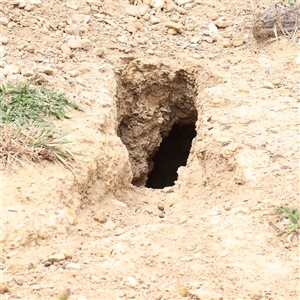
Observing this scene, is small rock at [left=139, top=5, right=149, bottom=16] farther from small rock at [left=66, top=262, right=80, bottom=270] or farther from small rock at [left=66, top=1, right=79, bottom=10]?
small rock at [left=66, top=262, right=80, bottom=270]

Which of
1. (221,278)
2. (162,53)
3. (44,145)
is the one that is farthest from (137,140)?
(221,278)

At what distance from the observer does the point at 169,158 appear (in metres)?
6.55

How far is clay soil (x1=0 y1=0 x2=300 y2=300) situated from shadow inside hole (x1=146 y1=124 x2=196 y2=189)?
58 centimetres

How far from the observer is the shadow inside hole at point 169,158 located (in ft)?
20.8

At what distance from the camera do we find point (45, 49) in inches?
178

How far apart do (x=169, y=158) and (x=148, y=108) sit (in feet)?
4.44

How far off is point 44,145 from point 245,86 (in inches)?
68.4

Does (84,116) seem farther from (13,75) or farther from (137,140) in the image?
(137,140)

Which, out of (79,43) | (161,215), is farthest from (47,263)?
(79,43)

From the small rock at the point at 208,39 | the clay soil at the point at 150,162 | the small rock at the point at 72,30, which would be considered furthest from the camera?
the small rock at the point at 208,39

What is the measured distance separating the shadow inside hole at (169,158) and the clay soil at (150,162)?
0.58m

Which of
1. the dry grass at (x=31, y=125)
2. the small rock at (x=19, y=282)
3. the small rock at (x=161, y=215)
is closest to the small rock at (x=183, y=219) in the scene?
the small rock at (x=161, y=215)

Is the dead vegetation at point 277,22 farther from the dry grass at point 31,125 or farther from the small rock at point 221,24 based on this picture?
the dry grass at point 31,125

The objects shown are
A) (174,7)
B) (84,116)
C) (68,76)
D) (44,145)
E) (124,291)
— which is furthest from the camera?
(174,7)
